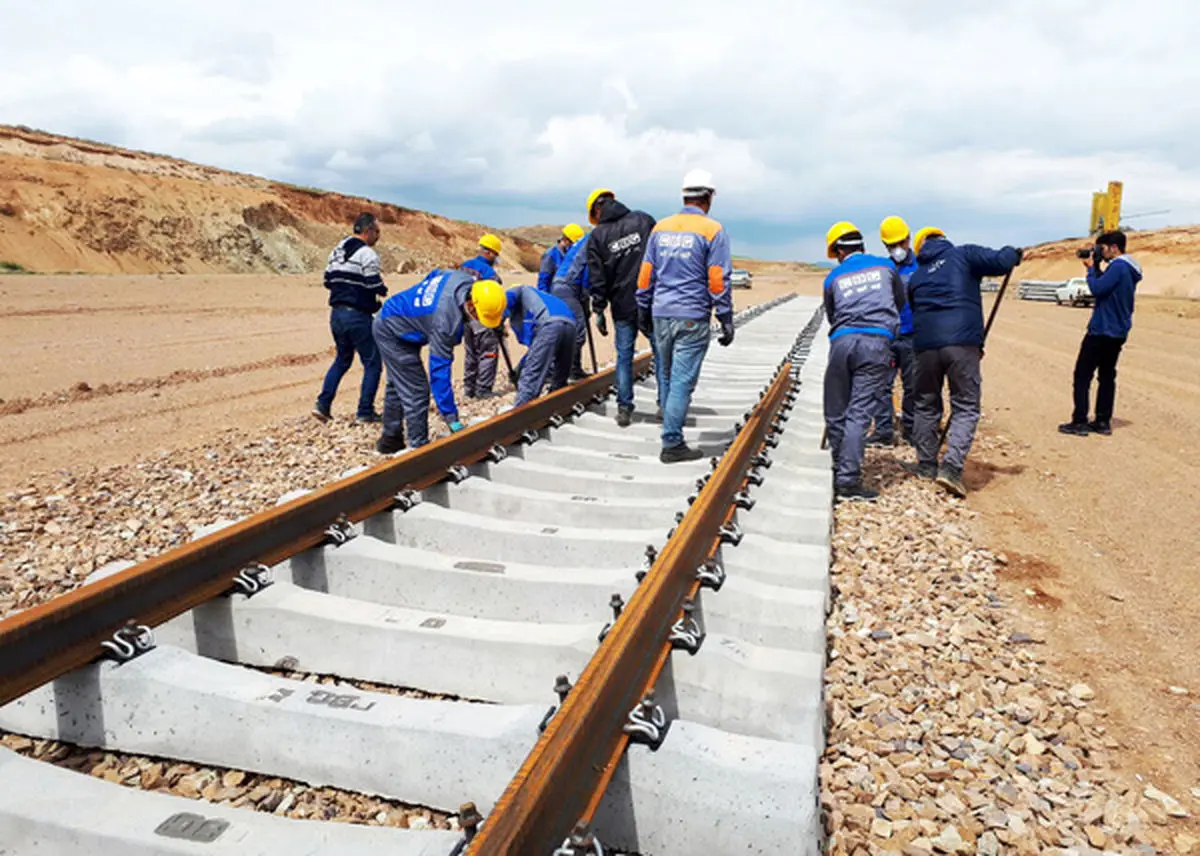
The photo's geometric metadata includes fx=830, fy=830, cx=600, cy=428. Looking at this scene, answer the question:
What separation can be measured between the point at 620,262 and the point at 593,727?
17.8ft

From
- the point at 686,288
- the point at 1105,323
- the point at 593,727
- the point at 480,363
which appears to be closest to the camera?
the point at 593,727

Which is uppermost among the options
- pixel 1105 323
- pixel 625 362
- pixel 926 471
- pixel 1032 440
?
pixel 1105 323

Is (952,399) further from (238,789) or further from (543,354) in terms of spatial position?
(238,789)

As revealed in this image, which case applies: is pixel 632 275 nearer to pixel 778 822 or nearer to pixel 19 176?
pixel 778 822

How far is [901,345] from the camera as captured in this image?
7.66 meters

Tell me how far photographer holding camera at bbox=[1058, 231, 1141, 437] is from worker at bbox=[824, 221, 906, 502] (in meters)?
3.93

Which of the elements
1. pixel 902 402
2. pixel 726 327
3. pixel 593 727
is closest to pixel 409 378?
pixel 726 327

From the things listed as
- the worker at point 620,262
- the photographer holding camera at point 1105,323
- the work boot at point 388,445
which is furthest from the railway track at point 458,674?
the photographer holding camera at point 1105,323

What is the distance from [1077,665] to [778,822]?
7.06 ft

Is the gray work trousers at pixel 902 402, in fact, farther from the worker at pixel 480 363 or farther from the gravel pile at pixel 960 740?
the worker at pixel 480 363

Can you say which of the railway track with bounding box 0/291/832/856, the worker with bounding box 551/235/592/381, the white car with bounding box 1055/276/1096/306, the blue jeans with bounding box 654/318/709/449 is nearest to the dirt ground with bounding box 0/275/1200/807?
the railway track with bounding box 0/291/832/856

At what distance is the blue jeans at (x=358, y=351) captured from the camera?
26.7ft

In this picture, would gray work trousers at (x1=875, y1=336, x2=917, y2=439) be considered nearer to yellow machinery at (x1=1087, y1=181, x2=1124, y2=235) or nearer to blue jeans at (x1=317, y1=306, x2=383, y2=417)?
blue jeans at (x1=317, y1=306, x2=383, y2=417)

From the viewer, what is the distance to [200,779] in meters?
2.44
